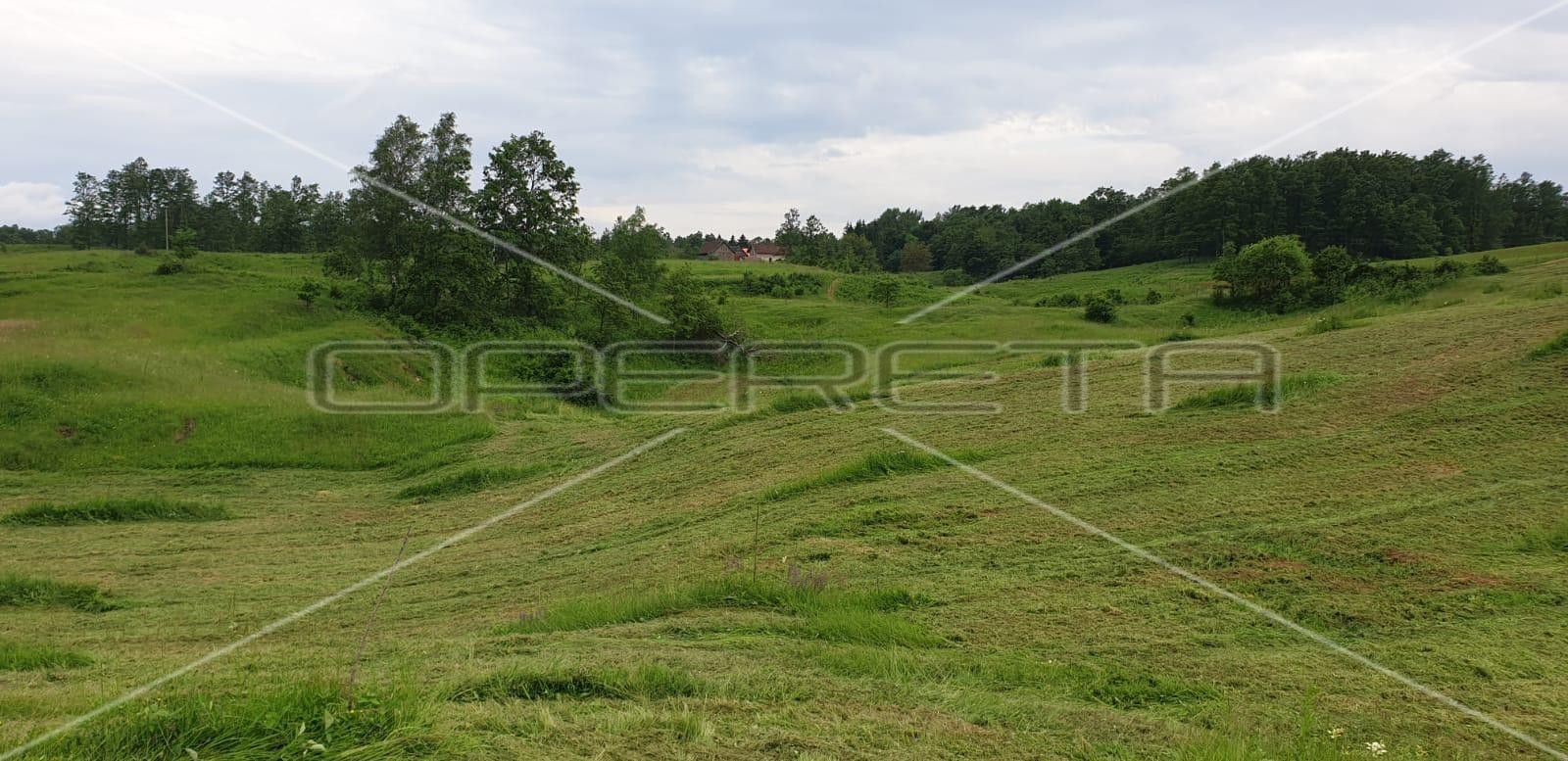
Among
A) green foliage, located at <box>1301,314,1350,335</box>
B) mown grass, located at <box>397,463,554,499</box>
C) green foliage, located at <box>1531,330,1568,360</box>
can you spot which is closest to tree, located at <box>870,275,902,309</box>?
green foliage, located at <box>1301,314,1350,335</box>

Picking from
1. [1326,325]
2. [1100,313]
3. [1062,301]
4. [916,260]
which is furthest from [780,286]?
[1326,325]

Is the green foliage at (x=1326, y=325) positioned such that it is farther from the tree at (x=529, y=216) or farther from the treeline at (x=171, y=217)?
the treeline at (x=171, y=217)

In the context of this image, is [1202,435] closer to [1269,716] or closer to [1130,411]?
[1130,411]

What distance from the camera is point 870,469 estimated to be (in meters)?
9.19

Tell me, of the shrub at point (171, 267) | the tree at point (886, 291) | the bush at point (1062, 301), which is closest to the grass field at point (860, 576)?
the shrub at point (171, 267)

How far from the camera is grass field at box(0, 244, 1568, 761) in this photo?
3.33 meters

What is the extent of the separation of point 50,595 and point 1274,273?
3327 centimetres

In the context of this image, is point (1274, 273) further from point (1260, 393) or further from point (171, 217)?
point (171, 217)

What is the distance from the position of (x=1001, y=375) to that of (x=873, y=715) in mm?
10905

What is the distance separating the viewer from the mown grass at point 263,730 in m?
2.70

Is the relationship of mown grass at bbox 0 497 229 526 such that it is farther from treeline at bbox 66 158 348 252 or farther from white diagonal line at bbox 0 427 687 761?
treeline at bbox 66 158 348 252

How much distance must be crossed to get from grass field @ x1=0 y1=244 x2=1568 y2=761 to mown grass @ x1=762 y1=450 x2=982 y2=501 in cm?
6

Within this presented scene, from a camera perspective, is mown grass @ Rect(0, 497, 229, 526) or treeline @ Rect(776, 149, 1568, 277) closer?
mown grass @ Rect(0, 497, 229, 526)

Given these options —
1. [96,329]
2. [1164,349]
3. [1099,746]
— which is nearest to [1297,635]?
[1099,746]
